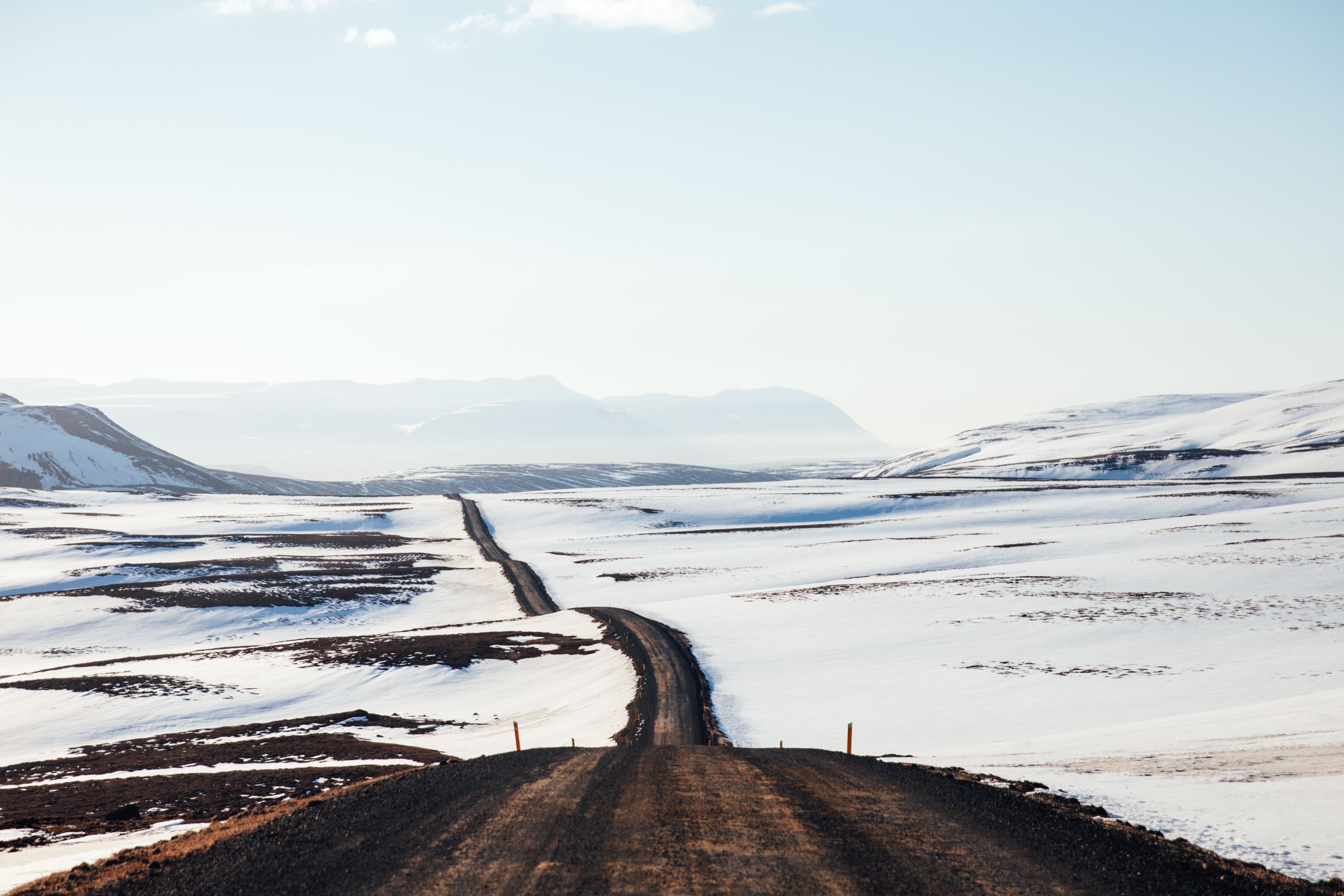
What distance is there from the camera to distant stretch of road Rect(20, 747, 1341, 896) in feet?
28.9

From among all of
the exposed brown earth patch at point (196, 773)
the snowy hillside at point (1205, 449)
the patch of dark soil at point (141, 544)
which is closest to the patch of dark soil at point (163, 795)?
the exposed brown earth patch at point (196, 773)

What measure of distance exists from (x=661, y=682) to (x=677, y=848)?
20.3 meters

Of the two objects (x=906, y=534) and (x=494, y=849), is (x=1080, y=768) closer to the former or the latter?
(x=494, y=849)

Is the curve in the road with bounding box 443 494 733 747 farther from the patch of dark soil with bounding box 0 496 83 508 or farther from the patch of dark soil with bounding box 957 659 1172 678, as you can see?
the patch of dark soil with bounding box 0 496 83 508

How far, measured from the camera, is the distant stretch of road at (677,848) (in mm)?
8820

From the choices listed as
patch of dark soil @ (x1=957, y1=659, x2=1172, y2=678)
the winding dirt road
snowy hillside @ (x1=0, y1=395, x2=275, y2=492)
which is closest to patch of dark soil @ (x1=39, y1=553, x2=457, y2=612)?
patch of dark soil @ (x1=957, y1=659, x2=1172, y2=678)

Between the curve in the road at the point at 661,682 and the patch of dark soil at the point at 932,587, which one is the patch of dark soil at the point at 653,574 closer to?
the curve in the road at the point at 661,682

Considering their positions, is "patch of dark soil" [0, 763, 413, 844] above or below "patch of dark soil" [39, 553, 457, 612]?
above

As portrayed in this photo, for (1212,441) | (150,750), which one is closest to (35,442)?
(150,750)

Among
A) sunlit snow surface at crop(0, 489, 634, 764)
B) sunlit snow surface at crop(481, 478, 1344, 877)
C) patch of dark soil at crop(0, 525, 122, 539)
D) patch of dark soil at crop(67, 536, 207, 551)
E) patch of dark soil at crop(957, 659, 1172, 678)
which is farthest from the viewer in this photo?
patch of dark soil at crop(0, 525, 122, 539)

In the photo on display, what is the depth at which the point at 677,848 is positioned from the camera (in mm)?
9898

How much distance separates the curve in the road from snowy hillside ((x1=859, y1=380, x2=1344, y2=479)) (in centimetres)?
10063

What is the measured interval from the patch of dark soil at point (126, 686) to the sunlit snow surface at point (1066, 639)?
22908 mm

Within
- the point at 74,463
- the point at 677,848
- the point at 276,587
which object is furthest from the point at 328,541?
the point at 74,463
